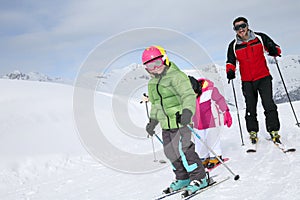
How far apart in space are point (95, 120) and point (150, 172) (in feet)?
17.6

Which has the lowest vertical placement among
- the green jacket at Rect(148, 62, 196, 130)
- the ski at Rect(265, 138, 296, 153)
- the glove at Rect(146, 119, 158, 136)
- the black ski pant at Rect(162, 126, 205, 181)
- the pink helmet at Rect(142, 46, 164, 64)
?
the ski at Rect(265, 138, 296, 153)

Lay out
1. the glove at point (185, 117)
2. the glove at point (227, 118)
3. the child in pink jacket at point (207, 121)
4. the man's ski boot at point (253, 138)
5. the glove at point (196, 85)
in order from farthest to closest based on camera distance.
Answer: the man's ski boot at point (253, 138), the glove at point (227, 118), the child in pink jacket at point (207, 121), the glove at point (196, 85), the glove at point (185, 117)

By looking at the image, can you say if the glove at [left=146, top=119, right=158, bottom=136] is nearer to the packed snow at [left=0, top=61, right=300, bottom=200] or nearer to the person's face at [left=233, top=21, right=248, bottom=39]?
the packed snow at [left=0, top=61, right=300, bottom=200]

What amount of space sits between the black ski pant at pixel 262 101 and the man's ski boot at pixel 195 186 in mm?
2293

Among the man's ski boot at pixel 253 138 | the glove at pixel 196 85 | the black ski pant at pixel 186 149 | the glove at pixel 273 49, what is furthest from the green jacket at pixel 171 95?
the man's ski boot at pixel 253 138

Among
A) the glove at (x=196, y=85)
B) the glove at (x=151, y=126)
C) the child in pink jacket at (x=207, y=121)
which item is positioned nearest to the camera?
the glove at (x=151, y=126)

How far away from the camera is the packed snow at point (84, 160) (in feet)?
14.3

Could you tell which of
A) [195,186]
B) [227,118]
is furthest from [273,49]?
[195,186]

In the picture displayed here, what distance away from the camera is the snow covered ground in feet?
14.2

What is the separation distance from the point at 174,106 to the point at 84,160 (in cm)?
479

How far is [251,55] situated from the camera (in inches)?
245

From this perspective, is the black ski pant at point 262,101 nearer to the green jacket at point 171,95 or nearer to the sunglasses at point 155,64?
the green jacket at point 171,95

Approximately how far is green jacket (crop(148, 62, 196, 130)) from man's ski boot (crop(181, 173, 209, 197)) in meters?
0.79

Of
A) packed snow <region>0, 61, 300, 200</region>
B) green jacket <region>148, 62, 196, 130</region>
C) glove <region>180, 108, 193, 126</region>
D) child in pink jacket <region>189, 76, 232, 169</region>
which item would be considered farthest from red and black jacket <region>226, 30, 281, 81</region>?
glove <region>180, 108, 193, 126</region>
